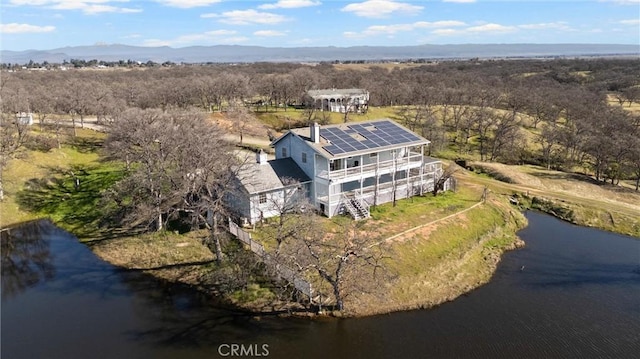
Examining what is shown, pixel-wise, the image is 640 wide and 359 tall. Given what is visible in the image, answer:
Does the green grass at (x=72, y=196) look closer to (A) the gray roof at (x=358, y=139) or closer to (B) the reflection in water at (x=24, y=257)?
(B) the reflection in water at (x=24, y=257)

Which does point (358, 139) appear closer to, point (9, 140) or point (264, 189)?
point (264, 189)

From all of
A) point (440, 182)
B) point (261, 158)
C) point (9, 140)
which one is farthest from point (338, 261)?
point (9, 140)

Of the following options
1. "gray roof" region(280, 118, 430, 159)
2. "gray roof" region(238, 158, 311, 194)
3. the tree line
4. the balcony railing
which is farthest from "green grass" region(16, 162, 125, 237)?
the balcony railing

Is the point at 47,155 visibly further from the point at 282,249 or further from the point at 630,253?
the point at 630,253

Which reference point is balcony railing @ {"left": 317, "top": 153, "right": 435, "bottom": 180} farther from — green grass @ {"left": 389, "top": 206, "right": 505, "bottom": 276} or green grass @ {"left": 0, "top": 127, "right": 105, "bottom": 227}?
green grass @ {"left": 0, "top": 127, "right": 105, "bottom": 227}

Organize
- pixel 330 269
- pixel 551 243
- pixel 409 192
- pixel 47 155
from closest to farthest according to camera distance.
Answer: pixel 330 269
pixel 551 243
pixel 409 192
pixel 47 155

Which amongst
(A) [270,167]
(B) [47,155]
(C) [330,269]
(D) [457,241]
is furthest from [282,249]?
(B) [47,155]
